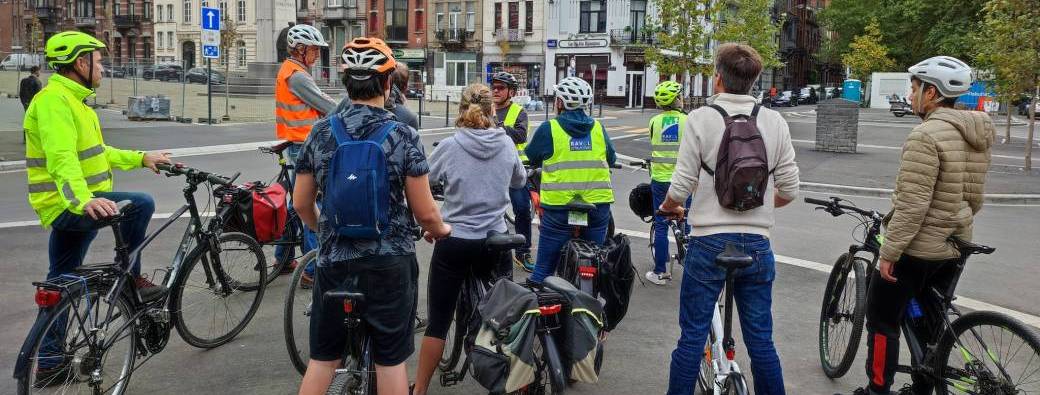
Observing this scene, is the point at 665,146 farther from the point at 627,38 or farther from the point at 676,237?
the point at 627,38

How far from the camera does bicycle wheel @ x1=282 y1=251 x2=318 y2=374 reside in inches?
188

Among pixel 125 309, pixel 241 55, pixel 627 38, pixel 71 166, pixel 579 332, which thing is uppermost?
pixel 627 38

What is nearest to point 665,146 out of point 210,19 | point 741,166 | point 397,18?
point 741,166

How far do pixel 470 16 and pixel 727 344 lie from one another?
59.8m

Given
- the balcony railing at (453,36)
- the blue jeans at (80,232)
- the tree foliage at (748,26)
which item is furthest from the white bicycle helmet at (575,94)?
the balcony railing at (453,36)

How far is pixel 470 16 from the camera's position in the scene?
6197cm

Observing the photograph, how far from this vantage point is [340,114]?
338 cm

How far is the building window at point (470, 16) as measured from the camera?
61.7m

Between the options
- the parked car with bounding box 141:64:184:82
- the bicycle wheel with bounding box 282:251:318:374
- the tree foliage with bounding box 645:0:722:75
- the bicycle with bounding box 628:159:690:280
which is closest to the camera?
the bicycle wheel with bounding box 282:251:318:374

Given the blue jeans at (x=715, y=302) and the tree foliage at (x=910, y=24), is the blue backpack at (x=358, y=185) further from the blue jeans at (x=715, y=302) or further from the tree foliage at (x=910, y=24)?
the tree foliage at (x=910, y=24)

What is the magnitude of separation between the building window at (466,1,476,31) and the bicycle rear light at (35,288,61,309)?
194 feet

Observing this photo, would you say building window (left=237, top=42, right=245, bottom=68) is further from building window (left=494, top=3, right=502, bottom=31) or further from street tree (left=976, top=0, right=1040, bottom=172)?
street tree (left=976, top=0, right=1040, bottom=172)

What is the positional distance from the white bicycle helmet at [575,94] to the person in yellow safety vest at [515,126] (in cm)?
241

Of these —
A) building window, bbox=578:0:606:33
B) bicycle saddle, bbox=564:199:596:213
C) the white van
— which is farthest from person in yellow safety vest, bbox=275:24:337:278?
the white van
